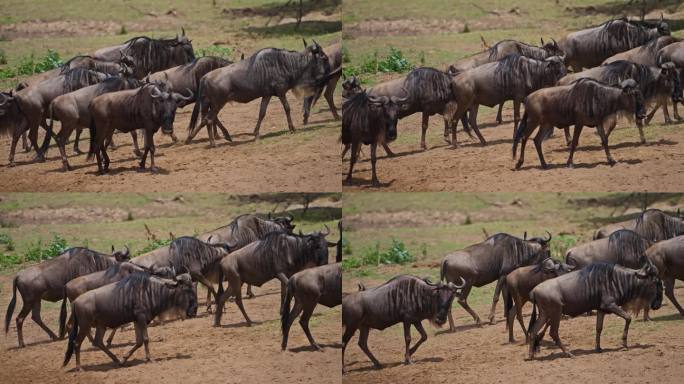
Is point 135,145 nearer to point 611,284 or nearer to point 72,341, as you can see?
point 72,341

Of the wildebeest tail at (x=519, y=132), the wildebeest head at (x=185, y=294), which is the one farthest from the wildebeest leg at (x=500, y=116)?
the wildebeest head at (x=185, y=294)

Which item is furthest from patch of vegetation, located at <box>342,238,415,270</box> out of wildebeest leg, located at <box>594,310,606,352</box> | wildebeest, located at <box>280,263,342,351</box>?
wildebeest leg, located at <box>594,310,606,352</box>

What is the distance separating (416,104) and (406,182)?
766 mm

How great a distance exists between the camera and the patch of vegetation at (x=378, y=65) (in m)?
10.8

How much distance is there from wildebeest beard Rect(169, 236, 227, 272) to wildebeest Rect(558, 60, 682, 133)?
Answer: 7.90ft

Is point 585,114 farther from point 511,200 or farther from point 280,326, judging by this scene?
point 280,326

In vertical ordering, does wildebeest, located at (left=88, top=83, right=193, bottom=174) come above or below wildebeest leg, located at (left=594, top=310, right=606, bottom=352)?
above

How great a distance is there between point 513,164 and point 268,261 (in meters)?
1.62

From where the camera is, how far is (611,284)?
35.4 ft

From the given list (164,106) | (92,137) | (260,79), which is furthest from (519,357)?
(92,137)

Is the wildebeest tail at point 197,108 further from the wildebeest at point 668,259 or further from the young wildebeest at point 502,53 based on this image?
the wildebeest at point 668,259

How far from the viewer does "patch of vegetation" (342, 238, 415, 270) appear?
10688mm

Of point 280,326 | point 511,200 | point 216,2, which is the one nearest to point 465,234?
point 511,200

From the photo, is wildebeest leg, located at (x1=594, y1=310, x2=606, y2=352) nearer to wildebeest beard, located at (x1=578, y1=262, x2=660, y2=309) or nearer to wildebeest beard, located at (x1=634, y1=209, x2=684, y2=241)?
wildebeest beard, located at (x1=578, y1=262, x2=660, y2=309)
